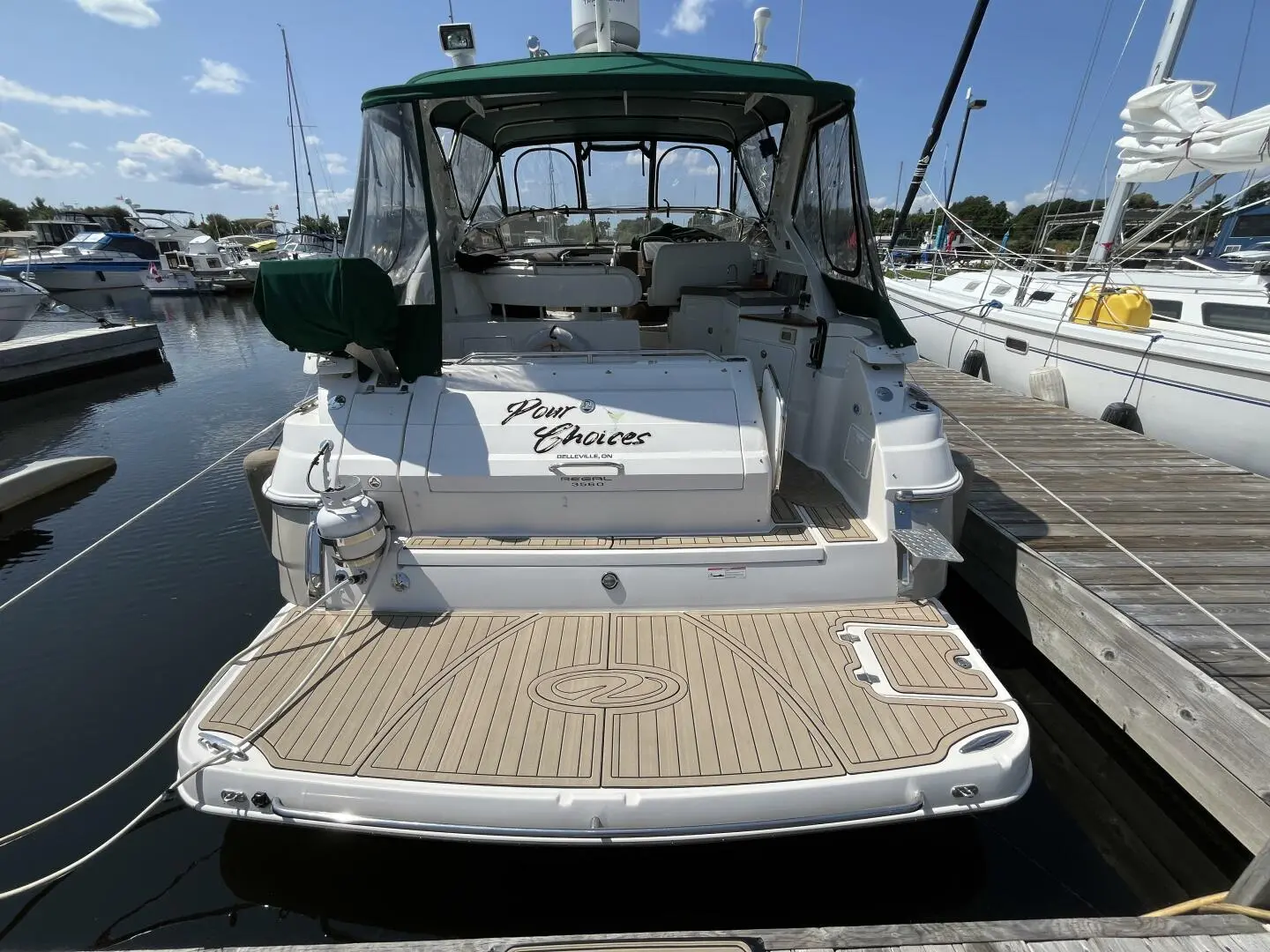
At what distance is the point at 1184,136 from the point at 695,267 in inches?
251

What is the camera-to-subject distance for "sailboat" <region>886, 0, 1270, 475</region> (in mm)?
6242

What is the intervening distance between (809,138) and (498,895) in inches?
182

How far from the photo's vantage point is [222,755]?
6.88 ft

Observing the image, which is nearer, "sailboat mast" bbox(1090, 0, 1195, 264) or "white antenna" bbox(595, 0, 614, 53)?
"white antenna" bbox(595, 0, 614, 53)

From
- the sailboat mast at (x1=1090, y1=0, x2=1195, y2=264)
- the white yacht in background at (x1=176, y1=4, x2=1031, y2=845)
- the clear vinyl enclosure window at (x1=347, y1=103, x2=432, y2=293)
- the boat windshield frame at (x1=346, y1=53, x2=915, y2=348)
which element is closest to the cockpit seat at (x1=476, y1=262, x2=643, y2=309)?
the white yacht in background at (x1=176, y1=4, x2=1031, y2=845)

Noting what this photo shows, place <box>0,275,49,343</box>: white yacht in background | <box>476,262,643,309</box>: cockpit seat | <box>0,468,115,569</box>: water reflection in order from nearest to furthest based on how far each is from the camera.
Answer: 1. <box>476,262,643,309</box>: cockpit seat
2. <box>0,468,115,569</box>: water reflection
3. <box>0,275,49,343</box>: white yacht in background

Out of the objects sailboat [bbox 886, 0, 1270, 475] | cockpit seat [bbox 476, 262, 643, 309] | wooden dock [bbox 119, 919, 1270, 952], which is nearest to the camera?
wooden dock [bbox 119, 919, 1270, 952]

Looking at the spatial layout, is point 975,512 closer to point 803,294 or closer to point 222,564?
point 803,294

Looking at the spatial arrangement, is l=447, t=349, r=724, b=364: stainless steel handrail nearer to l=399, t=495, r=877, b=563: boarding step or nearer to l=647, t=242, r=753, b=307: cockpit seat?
l=399, t=495, r=877, b=563: boarding step

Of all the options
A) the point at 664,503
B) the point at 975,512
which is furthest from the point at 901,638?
the point at 975,512

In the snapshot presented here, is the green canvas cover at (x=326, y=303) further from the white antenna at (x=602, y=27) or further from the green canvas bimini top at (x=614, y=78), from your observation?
the white antenna at (x=602, y=27)

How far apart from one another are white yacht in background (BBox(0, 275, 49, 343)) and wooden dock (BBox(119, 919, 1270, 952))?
20.0m

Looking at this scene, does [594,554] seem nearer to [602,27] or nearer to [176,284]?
[602,27]

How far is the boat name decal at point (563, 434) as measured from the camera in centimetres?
303
